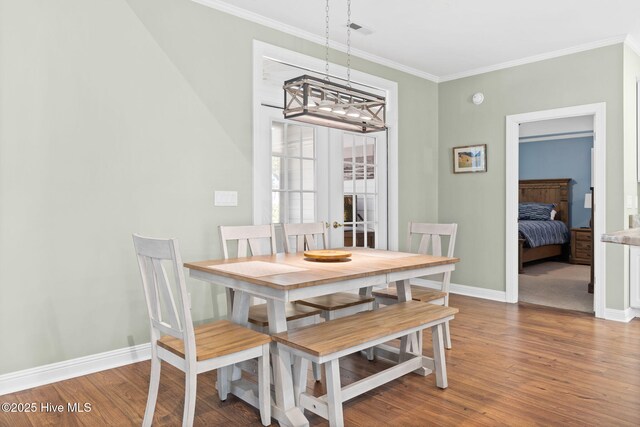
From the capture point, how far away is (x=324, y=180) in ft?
14.3

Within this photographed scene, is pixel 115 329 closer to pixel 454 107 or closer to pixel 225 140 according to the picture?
pixel 225 140

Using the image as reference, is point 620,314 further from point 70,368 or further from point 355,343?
point 70,368

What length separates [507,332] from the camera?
3.77 m

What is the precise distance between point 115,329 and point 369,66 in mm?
3513

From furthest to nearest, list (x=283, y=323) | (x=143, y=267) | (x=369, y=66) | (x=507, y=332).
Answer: (x=369, y=66) → (x=507, y=332) → (x=283, y=323) → (x=143, y=267)

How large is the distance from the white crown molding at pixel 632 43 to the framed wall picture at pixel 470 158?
1613 millimetres

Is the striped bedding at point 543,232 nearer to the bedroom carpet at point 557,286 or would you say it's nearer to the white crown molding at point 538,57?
the bedroom carpet at point 557,286

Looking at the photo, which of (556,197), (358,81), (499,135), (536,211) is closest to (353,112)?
(358,81)

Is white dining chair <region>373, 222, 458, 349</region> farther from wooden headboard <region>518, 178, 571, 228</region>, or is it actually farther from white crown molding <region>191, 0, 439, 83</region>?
wooden headboard <region>518, 178, 571, 228</region>

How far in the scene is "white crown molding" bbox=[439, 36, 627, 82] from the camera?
4211 millimetres

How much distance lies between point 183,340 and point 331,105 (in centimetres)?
149

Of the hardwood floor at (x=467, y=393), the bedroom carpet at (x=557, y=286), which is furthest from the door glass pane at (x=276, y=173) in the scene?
the bedroom carpet at (x=557, y=286)

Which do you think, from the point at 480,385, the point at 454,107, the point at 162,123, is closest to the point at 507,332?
the point at 480,385

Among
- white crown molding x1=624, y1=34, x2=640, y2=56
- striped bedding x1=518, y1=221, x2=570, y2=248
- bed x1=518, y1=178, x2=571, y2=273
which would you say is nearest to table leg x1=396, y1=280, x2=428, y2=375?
white crown molding x1=624, y1=34, x2=640, y2=56
